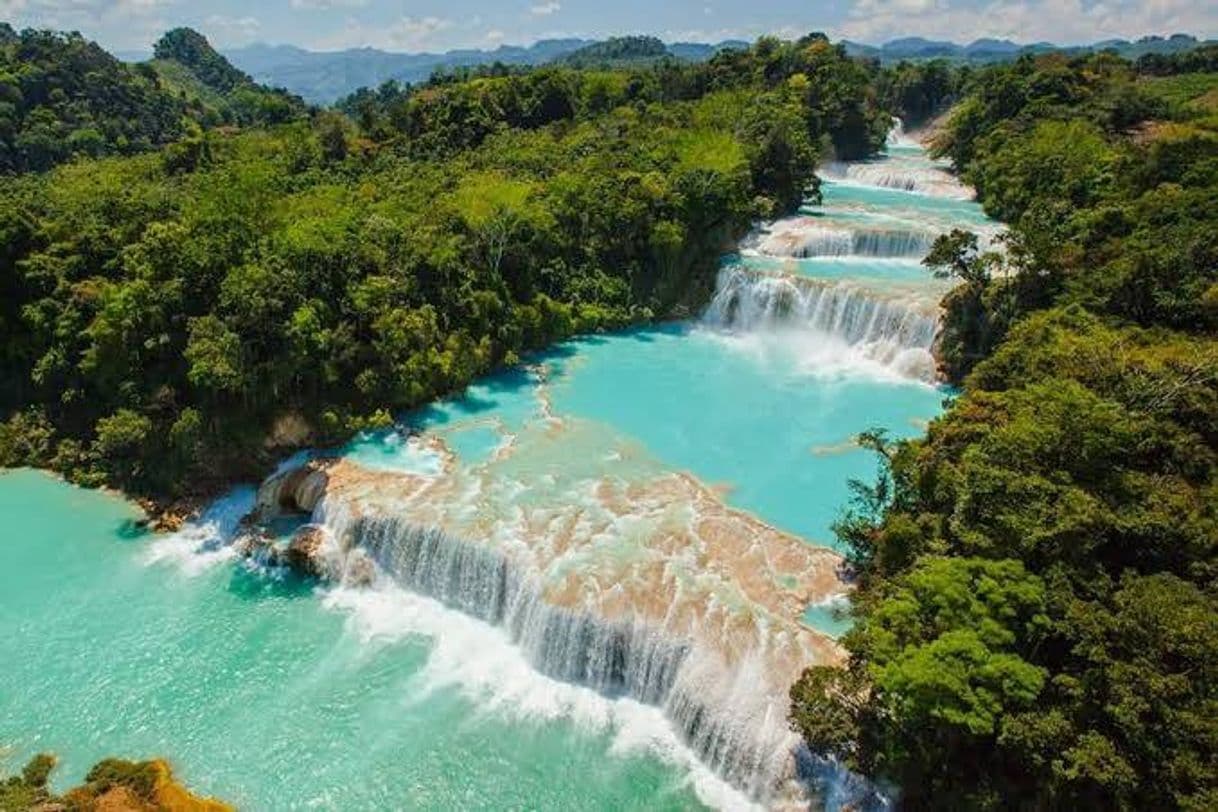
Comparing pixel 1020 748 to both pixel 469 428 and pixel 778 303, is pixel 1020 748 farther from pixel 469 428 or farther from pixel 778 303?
pixel 778 303

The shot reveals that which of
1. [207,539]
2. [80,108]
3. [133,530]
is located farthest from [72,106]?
[207,539]

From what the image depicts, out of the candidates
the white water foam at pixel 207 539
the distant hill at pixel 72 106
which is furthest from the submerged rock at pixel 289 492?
the distant hill at pixel 72 106

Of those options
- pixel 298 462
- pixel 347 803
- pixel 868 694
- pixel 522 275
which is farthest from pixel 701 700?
pixel 522 275

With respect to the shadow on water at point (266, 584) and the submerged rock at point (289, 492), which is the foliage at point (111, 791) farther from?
the submerged rock at point (289, 492)

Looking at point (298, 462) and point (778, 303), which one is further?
point (778, 303)

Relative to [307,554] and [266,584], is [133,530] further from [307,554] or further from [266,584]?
[307,554]

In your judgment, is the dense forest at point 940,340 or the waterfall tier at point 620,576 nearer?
the dense forest at point 940,340

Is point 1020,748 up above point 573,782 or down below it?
above
